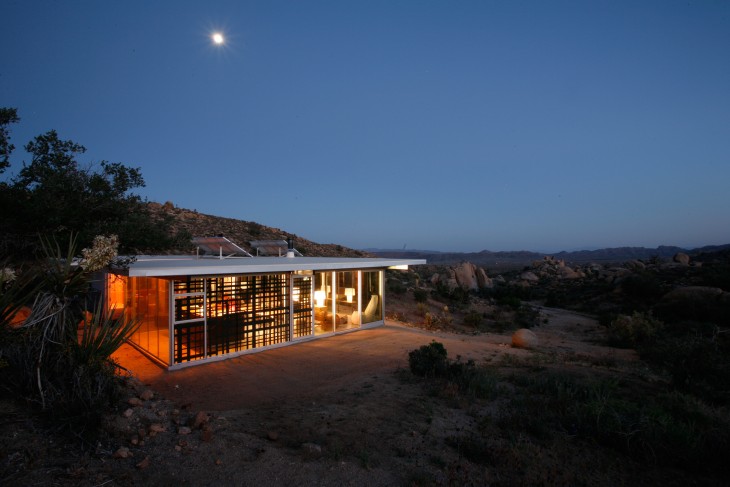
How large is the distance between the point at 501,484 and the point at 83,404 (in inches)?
173

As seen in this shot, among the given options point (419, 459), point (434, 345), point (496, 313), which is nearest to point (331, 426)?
point (419, 459)

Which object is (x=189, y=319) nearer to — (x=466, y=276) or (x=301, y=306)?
(x=301, y=306)

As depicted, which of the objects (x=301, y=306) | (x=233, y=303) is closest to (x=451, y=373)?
(x=301, y=306)

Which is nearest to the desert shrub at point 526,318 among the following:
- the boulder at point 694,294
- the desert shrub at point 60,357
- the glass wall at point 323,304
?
the boulder at point 694,294

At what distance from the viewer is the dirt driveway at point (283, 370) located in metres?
6.38

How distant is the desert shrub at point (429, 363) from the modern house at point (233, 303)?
12.4 ft

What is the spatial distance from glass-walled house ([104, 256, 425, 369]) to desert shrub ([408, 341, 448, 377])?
3.78m

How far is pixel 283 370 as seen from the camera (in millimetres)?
7910

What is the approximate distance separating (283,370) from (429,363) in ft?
10.1

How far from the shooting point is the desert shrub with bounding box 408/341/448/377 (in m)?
7.12

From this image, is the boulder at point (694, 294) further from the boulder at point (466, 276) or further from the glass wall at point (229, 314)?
the glass wall at point (229, 314)

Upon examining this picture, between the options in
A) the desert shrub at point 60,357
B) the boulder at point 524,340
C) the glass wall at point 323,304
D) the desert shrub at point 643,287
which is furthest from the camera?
the desert shrub at point 643,287

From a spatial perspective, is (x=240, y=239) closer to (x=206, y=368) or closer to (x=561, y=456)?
(x=206, y=368)

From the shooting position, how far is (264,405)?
5844mm
